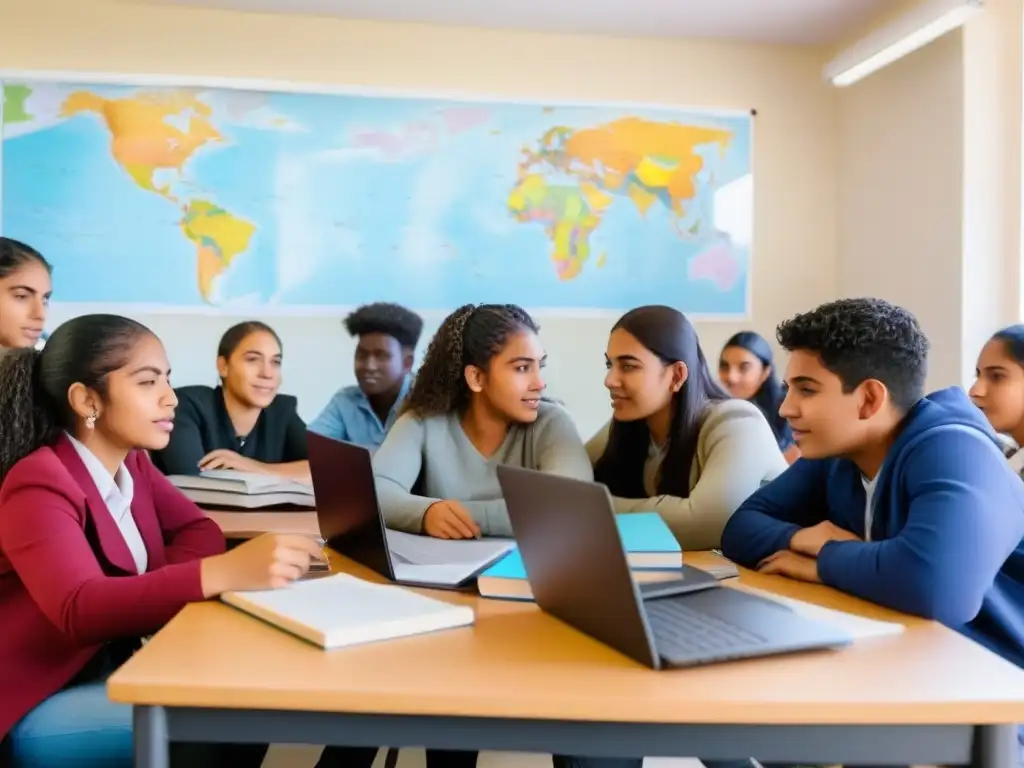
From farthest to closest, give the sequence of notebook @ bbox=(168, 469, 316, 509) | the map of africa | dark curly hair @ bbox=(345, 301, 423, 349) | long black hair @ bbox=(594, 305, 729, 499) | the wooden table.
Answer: the map of africa
dark curly hair @ bbox=(345, 301, 423, 349)
notebook @ bbox=(168, 469, 316, 509)
long black hair @ bbox=(594, 305, 729, 499)
the wooden table

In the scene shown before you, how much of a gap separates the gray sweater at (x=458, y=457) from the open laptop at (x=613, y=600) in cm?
68

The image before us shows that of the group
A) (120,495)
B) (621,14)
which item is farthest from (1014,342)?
(621,14)

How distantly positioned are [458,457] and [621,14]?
2464 mm

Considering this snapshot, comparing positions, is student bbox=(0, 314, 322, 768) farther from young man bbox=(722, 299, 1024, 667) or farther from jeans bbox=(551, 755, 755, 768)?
young man bbox=(722, 299, 1024, 667)

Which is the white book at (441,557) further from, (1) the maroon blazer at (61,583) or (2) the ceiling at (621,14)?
(2) the ceiling at (621,14)

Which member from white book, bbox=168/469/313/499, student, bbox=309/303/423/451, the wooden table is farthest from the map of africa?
the wooden table

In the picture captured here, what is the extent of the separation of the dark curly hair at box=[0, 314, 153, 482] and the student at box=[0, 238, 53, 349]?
1090 mm

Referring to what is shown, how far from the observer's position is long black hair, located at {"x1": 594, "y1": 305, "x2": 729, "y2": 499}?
190cm

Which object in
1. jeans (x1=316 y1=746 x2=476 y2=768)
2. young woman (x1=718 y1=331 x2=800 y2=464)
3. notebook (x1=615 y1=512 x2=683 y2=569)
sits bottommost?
jeans (x1=316 y1=746 x2=476 y2=768)

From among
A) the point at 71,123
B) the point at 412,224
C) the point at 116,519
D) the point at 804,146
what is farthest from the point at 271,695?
the point at 804,146

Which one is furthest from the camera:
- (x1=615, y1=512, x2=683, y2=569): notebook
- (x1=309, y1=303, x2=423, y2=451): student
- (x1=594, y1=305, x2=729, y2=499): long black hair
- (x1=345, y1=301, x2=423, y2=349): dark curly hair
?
(x1=345, y1=301, x2=423, y2=349): dark curly hair

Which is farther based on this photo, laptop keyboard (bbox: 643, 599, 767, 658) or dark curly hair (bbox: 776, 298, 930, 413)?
dark curly hair (bbox: 776, 298, 930, 413)

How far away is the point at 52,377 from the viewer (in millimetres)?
1457

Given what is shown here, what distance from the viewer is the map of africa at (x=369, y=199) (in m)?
3.62
